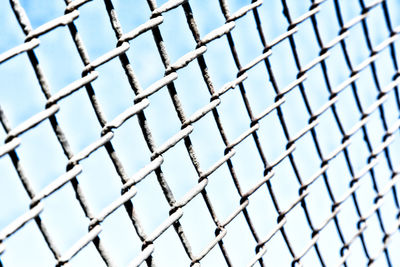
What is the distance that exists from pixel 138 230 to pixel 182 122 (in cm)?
20

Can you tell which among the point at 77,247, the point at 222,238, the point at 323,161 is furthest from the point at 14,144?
the point at 323,161

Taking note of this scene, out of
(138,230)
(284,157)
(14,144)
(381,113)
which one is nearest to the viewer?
(14,144)

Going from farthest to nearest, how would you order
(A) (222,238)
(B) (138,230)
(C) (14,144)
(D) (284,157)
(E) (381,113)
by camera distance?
1. (E) (381,113)
2. (D) (284,157)
3. (A) (222,238)
4. (B) (138,230)
5. (C) (14,144)

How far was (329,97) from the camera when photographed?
1123 mm

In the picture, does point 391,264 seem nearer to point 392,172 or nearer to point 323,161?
point 392,172

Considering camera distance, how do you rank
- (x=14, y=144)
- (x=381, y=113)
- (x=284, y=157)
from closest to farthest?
(x=14, y=144), (x=284, y=157), (x=381, y=113)

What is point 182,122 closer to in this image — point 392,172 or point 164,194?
point 164,194

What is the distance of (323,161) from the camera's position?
44.1 inches

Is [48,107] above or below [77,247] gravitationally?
above

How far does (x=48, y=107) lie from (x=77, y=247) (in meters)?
0.22

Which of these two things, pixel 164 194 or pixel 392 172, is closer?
pixel 164 194

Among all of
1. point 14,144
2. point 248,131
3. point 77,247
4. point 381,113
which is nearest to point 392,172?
point 381,113

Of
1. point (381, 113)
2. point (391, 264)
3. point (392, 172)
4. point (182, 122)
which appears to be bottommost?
point (391, 264)

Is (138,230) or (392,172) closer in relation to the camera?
(138,230)
